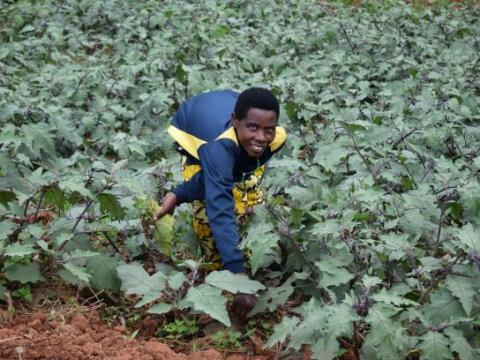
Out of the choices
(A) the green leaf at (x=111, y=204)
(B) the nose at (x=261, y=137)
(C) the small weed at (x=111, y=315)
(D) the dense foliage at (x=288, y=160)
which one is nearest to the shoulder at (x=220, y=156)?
(B) the nose at (x=261, y=137)

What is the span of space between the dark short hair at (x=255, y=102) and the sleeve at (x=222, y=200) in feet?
0.58

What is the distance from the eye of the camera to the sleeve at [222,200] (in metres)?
3.15

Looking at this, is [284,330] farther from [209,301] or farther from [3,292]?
[3,292]

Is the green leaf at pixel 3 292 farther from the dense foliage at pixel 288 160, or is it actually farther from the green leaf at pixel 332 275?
the green leaf at pixel 332 275

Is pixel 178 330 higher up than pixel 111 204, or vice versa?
pixel 111 204

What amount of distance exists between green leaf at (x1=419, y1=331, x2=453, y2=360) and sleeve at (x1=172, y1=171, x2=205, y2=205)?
1486 mm

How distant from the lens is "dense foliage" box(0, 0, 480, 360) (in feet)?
9.20

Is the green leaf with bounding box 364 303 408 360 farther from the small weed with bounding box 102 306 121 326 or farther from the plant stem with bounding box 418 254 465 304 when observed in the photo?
the small weed with bounding box 102 306 121 326

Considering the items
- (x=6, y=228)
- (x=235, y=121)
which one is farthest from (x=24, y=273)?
(x=235, y=121)

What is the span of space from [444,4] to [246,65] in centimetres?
441

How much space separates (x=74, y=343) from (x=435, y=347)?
5.05ft

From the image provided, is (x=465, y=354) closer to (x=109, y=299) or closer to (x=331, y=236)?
(x=331, y=236)

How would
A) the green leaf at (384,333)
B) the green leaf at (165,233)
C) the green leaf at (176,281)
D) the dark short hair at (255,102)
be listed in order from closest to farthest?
the green leaf at (384,333) < the green leaf at (176,281) < the dark short hair at (255,102) < the green leaf at (165,233)

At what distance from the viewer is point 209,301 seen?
2850mm
